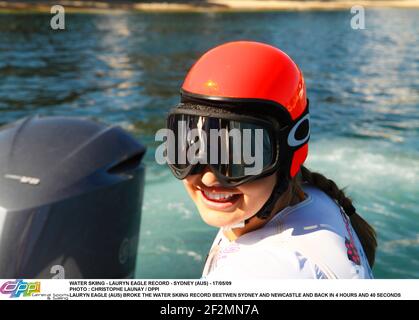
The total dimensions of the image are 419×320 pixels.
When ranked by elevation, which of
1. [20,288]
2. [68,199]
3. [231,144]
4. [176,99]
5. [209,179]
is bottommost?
[176,99]

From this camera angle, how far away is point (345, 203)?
233cm

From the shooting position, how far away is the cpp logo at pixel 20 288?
2.18m

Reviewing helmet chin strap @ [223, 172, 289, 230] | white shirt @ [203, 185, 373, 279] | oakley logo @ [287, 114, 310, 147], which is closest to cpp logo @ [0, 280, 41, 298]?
white shirt @ [203, 185, 373, 279]

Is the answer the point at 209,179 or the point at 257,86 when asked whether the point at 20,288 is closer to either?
the point at 209,179

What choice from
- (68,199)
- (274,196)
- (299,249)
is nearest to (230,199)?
(274,196)

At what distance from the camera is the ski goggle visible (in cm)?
185

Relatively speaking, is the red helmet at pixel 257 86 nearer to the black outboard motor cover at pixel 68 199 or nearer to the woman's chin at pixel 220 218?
the woman's chin at pixel 220 218

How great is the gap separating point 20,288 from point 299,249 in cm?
112

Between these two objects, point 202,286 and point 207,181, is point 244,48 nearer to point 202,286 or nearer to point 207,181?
point 207,181

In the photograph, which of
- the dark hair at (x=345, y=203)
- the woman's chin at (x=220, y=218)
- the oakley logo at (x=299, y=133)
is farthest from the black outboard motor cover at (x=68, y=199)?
the oakley logo at (x=299, y=133)

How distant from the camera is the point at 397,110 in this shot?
37.5ft

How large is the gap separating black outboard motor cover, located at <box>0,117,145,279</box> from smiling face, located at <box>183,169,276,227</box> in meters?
1.44

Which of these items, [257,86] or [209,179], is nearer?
[257,86]

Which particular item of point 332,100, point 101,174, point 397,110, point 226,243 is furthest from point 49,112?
point 226,243
